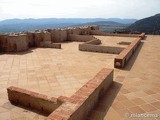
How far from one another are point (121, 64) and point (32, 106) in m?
4.57

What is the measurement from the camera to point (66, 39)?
19.2 metres

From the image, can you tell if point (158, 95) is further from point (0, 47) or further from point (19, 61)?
point (0, 47)

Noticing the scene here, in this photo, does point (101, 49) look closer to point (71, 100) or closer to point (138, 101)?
point (138, 101)

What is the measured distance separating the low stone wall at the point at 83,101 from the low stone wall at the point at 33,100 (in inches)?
41.3

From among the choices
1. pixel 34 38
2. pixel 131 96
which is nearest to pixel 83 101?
pixel 131 96

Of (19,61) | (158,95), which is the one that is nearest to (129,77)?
(158,95)

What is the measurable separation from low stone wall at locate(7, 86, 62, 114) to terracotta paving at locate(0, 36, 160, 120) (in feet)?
0.79

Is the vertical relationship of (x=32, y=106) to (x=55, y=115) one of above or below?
below

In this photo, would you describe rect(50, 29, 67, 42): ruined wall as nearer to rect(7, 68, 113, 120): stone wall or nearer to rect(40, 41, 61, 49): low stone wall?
rect(40, 41, 61, 49): low stone wall

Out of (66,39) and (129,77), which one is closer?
(129,77)

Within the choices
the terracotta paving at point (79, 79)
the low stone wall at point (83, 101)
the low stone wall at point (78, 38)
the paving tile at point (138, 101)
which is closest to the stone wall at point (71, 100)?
the low stone wall at point (83, 101)

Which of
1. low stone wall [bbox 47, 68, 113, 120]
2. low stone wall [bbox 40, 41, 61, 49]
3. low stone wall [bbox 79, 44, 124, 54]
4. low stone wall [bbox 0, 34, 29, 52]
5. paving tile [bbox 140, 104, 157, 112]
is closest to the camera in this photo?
low stone wall [bbox 47, 68, 113, 120]

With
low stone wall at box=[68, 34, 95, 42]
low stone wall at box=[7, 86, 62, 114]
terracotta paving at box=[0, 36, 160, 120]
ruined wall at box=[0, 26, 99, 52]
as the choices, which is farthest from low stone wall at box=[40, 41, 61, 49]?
low stone wall at box=[7, 86, 62, 114]

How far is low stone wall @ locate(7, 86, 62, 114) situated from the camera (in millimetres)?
5754
